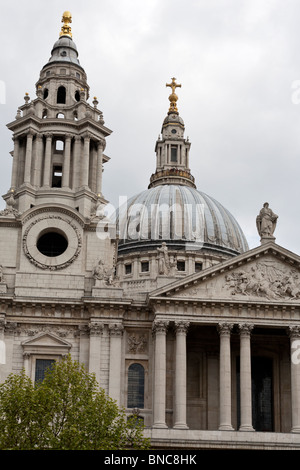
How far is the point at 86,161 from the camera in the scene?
68188mm

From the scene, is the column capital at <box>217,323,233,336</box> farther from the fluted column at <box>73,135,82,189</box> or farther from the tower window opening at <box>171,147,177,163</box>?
the tower window opening at <box>171,147,177,163</box>

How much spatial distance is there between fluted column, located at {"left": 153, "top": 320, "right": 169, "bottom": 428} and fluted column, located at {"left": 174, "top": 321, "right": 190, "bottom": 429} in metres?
0.82

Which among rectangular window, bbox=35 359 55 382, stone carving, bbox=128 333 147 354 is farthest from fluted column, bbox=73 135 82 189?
rectangular window, bbox=35 359 55 382

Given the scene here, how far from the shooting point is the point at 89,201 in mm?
67312

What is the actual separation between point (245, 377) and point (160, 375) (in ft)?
18.7

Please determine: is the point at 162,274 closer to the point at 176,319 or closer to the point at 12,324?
the point at 176,319

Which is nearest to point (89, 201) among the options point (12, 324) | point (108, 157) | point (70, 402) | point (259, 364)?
point (108, 157)

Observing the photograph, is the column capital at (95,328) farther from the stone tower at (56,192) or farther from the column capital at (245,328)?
the column capital at (245,328)

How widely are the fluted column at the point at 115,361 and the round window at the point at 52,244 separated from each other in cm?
768

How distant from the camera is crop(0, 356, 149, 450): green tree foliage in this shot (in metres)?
44.8

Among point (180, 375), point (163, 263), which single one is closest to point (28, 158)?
point (163, 263)

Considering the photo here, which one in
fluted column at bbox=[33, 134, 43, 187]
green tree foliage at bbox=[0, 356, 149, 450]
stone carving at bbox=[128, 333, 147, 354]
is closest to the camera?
green tree foliage at bbox=[0, 356, 149, 450]

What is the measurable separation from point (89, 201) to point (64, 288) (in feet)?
24.9

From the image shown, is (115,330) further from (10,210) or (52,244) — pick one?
(10,210)
